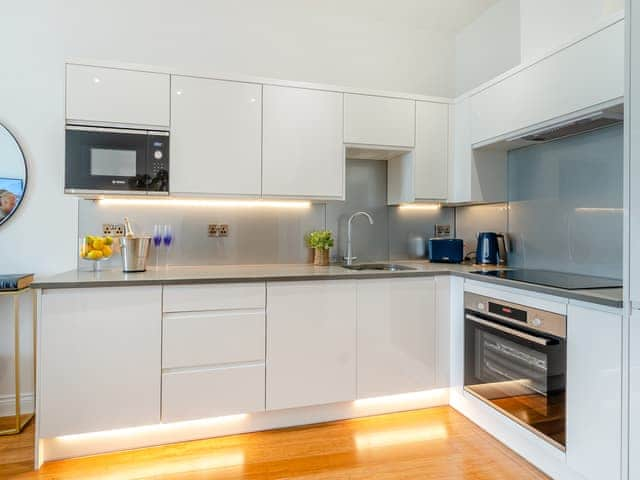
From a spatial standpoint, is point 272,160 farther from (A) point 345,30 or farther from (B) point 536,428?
(B) point 536,428

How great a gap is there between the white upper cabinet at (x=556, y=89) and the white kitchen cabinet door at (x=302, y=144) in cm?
97

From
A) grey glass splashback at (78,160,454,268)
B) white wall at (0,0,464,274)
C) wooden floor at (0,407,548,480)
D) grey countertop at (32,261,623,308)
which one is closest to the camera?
grey countertop at (32,261,623,308)

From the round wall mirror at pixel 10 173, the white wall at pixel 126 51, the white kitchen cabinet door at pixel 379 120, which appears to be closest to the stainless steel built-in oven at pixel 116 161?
the white wall at pixel 126 51

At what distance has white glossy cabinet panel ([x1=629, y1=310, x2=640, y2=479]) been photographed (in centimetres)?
136

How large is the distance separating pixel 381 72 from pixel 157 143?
6.00 feet

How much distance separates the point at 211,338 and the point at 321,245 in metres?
1.00

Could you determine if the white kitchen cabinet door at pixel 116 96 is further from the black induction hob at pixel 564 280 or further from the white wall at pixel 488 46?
the white wall at pixel 488 46

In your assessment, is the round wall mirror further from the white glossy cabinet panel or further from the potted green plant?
the white glossy cabinet panel

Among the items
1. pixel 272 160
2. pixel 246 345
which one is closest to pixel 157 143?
pixel 272 160

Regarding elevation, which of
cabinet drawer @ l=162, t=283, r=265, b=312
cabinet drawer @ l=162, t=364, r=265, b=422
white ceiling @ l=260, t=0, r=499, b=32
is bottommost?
cabinet drawer @ l=162, t=364, r=265, b=422

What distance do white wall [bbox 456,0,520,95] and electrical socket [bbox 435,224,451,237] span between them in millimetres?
1137

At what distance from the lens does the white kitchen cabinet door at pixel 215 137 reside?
2.27 m

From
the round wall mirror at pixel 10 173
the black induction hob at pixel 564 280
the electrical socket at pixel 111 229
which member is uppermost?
the round wall mirror at pixel 10 173

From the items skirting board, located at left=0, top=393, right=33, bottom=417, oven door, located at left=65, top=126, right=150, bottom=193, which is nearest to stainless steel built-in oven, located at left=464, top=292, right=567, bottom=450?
oven door, located at left=65, top=126, right=150, bottom=193
